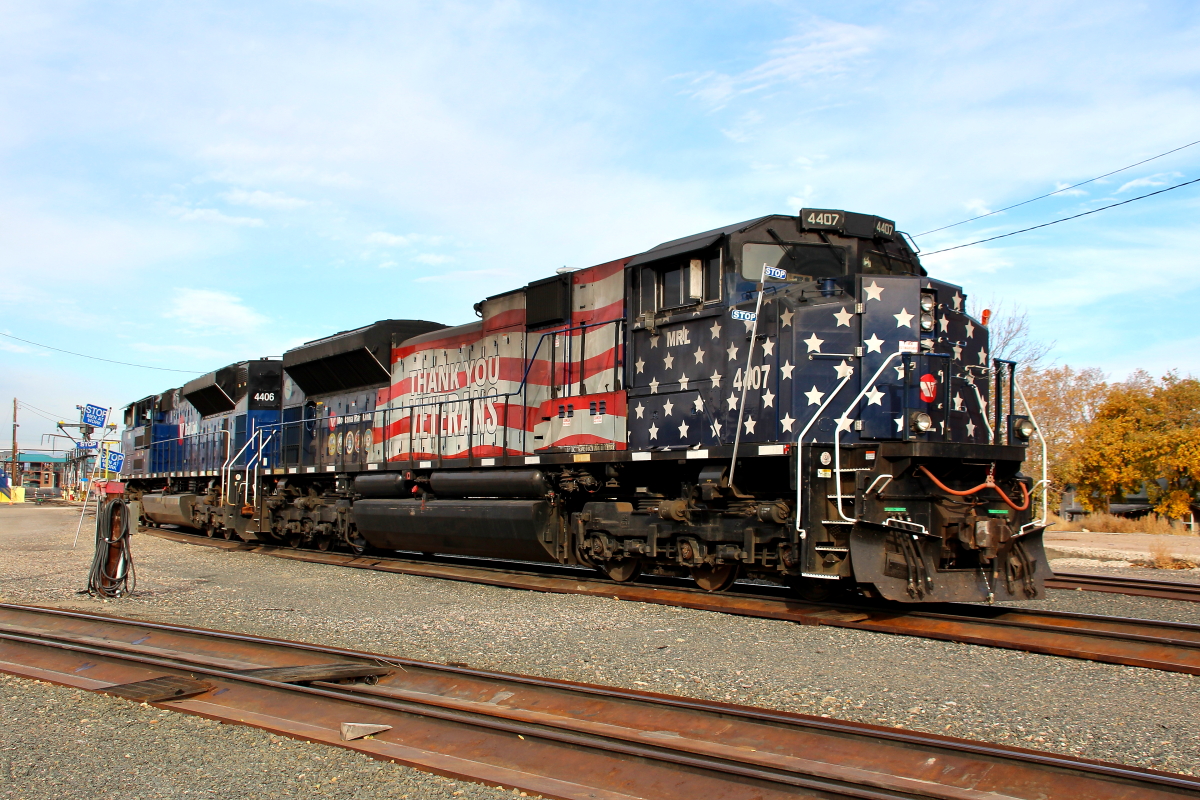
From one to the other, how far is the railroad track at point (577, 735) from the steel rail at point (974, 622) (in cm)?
261

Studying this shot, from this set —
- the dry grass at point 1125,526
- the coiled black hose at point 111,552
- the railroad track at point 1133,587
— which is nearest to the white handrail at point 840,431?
the railroad track at point 1133,587

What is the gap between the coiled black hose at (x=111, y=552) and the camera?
369 inches

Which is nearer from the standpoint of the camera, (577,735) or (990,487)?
(577,735)

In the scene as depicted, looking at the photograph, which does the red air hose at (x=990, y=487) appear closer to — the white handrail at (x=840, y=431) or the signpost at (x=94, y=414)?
the white handrail at (x=840, y=431)

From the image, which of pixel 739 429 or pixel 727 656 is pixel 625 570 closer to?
pixel 739 429

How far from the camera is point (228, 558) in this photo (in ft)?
45.1

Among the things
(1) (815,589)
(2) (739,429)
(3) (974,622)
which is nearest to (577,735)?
(2) (739,429)

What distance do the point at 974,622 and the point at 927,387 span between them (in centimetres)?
190

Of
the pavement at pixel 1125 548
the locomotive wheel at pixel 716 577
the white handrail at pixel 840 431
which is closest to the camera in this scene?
the white handrail at pixel 840 431

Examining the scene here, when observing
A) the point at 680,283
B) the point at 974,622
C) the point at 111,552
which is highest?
the point at 680,283

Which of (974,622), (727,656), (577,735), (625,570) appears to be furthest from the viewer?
(625,570)

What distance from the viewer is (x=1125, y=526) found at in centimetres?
2253

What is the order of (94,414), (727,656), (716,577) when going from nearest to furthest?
(727,656) → (716,577) → (94,414)

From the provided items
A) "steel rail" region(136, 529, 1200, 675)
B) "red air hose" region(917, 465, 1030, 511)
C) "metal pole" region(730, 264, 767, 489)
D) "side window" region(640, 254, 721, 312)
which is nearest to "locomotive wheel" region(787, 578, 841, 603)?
"steel rail" region(136, 529, 1200, 675)
